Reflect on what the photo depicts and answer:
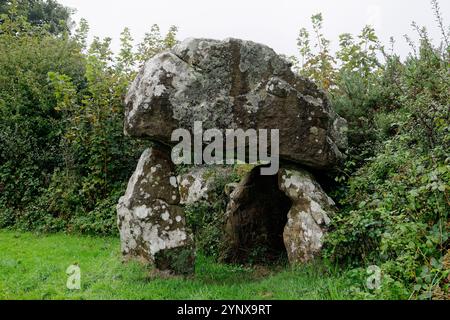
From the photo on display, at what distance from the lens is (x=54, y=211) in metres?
12.3

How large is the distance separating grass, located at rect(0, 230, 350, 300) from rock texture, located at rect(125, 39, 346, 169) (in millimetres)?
2267

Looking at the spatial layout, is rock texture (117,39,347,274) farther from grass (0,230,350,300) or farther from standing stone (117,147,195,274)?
grass (0,230,350,300)

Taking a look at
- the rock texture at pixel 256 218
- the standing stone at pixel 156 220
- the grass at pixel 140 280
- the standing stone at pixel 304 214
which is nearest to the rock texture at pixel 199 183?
the rock texture at pixel 256 218

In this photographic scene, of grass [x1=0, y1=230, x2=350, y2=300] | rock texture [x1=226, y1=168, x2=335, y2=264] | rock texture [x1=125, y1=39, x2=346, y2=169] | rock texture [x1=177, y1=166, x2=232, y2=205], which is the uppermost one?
rock texture [x1=125, y1=39, x2=346, y2=169]

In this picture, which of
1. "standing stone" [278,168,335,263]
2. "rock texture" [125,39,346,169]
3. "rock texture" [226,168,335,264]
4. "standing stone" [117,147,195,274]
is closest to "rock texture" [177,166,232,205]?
"rock texture" [226,168,335,264]

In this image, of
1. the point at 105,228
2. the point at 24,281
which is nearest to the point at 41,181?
the point at 105,228

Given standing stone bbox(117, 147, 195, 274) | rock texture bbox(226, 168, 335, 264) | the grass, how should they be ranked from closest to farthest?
the grass < standing stone bbox(117, 147, 195, 274) < rock texture bbox(226, 168, 335, 264)

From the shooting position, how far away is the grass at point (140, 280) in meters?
6.04

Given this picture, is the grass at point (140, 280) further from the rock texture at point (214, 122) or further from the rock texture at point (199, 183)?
the rock texture at point (199, 183)

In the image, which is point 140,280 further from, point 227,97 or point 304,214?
point 227,97

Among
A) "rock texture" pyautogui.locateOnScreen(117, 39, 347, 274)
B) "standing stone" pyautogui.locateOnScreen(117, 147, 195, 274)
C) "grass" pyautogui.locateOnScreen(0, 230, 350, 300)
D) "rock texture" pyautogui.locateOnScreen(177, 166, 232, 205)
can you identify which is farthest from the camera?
"rock texture" pyautogui.locateOnScreen(177, 166, 232, 205)

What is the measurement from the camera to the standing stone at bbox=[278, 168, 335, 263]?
7348mm

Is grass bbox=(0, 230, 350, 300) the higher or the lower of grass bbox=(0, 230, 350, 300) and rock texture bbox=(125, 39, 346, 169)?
the lower

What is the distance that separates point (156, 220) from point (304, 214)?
8.52 ft
